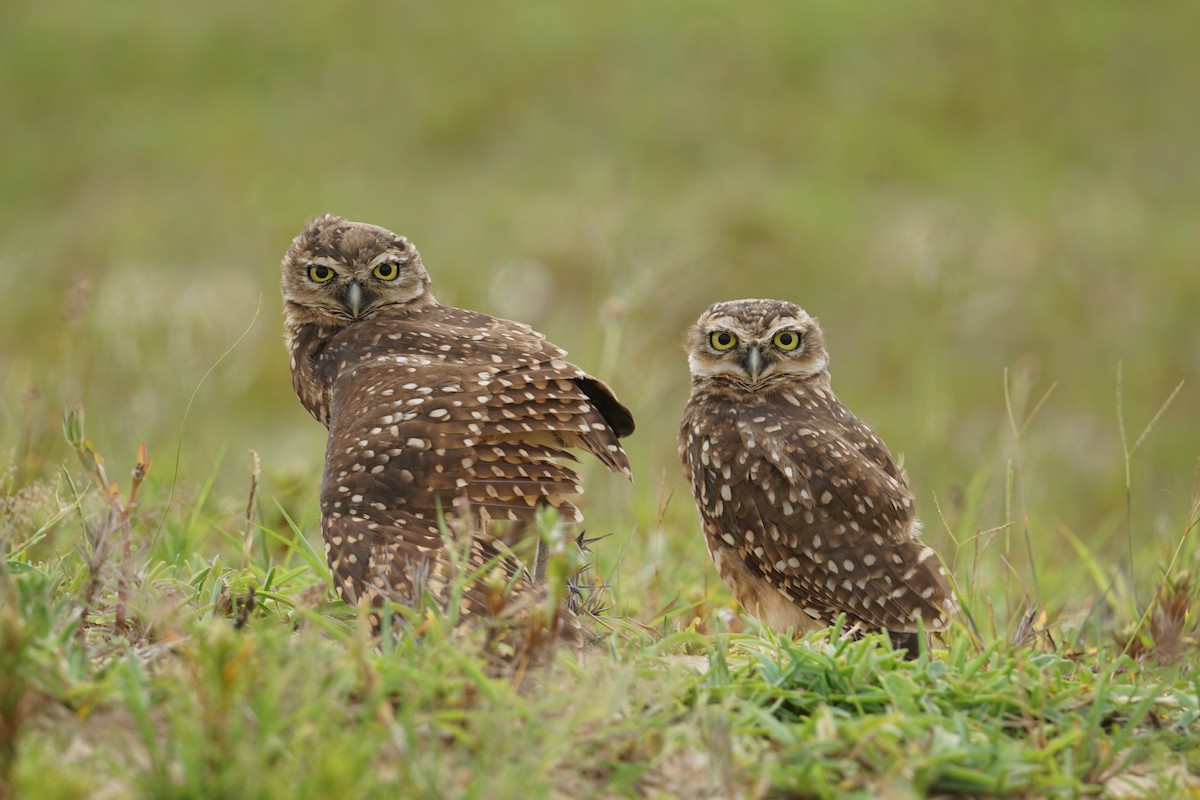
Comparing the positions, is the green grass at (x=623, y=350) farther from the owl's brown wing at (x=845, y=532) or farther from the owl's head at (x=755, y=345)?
the owl's head at (x=755, y=345)

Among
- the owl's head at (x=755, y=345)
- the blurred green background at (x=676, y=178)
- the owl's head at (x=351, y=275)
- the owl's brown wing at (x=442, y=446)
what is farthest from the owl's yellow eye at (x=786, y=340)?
the blurred green background at (x=676, y=178)

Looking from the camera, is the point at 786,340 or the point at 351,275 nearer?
the point at 351,275

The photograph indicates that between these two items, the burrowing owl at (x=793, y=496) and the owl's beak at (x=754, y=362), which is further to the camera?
the owl's beak at (x=754, y=362)

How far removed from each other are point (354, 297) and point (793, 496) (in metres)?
1.61

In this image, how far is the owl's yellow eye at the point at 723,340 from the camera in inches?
179

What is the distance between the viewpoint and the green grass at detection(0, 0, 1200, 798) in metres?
2.63

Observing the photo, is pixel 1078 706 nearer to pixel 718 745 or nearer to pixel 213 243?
pixel 718 745

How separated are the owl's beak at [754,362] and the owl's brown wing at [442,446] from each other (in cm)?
71

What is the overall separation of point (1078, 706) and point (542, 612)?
1311mm

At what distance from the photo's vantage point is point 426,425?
11.3 feet

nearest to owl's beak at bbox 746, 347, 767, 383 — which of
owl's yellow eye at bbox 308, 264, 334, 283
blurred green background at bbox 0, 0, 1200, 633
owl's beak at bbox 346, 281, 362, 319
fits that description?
owl's beak at bbox 346, 281, 362, 319

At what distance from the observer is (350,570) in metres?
3.19

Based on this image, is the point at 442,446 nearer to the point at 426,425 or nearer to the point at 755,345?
the point at 426,425

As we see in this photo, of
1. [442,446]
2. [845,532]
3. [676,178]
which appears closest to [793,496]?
[845,532]
